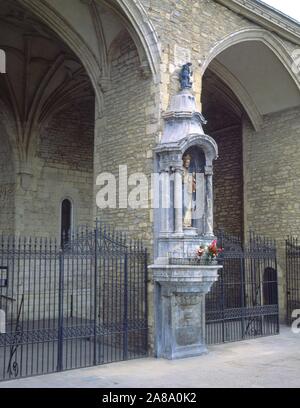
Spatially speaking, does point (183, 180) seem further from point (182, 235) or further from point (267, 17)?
point (267, 17)

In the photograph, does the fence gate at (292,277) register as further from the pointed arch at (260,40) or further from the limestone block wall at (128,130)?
the limestone block wall at (128,130)

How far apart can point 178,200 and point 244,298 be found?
4.96 m

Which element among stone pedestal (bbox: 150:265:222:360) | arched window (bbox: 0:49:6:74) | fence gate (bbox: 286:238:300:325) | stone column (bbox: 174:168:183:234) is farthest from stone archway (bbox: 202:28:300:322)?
arched window (bbox: 0:49:6:74)

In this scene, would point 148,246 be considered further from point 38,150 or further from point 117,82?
point 38,150

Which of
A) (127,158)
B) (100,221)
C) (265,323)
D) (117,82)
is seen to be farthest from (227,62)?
(265,323)

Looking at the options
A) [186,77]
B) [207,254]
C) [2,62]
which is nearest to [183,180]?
[207,254]

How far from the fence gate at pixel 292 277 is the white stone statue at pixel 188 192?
4.65 meters

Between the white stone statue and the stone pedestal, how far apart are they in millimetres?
996

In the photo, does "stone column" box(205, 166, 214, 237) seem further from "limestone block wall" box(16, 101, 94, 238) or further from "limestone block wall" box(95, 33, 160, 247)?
"limestone block wall" box(16, 101, 94, 238)

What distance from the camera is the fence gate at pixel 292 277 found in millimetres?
12469

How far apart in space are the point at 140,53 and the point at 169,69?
627 millimetres

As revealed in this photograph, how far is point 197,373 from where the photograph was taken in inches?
280

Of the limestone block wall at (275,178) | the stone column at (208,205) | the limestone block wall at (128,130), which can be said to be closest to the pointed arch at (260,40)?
the limestone block wall at (275,178)

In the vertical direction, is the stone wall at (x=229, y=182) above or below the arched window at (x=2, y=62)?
below
